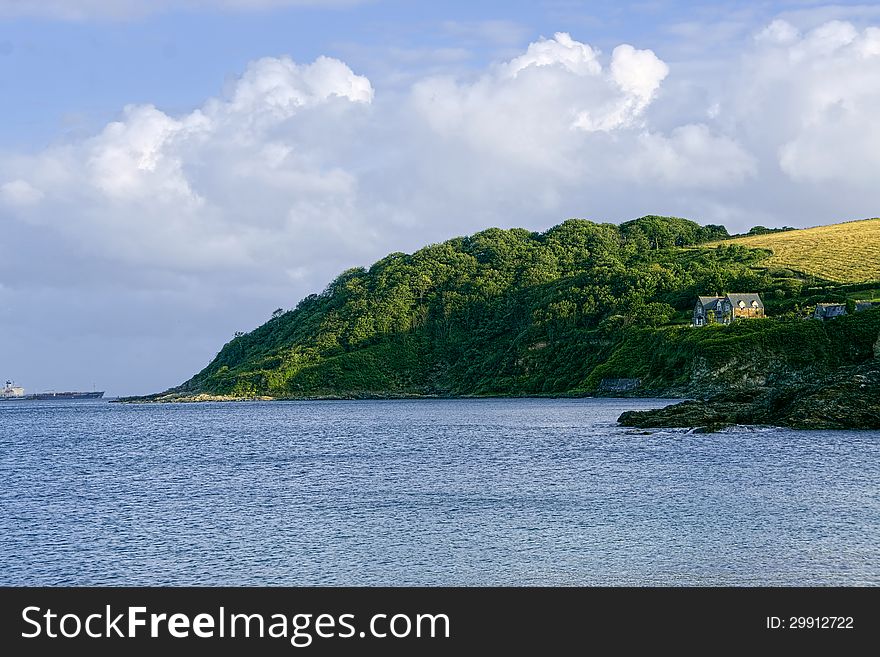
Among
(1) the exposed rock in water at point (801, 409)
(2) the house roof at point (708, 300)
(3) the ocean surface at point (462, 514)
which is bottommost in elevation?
(3) the ocean surface at point (462, 514)

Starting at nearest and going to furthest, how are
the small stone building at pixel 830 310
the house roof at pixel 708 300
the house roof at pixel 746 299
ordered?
the small stone building at pixel 830 310 < the house roof at pixel 746 299 < the house roof at pixel 708 300

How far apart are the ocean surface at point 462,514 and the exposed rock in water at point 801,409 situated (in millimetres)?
3013

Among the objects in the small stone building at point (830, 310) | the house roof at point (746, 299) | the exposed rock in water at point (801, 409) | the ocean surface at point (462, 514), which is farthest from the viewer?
the house roof at point (746, 299)

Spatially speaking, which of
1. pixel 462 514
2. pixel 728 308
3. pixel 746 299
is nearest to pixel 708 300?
pixel 728 308

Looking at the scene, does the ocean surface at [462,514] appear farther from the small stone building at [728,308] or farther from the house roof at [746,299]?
the house roof at [746,299]

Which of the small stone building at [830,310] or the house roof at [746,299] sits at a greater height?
the house roof at [746,299]

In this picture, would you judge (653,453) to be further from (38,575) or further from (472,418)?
(472,418)

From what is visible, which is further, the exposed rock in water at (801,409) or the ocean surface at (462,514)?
the exposed rock in water at (801,409)

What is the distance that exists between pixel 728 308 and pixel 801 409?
95.6 m

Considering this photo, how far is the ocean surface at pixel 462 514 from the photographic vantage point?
27.7 m

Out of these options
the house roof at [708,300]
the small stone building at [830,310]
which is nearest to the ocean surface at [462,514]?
the small stone building at [830,310]

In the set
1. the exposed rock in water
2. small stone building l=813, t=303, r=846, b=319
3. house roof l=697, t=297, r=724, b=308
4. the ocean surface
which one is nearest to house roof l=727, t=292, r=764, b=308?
house roof l=697, t=297, r=724, b=308
